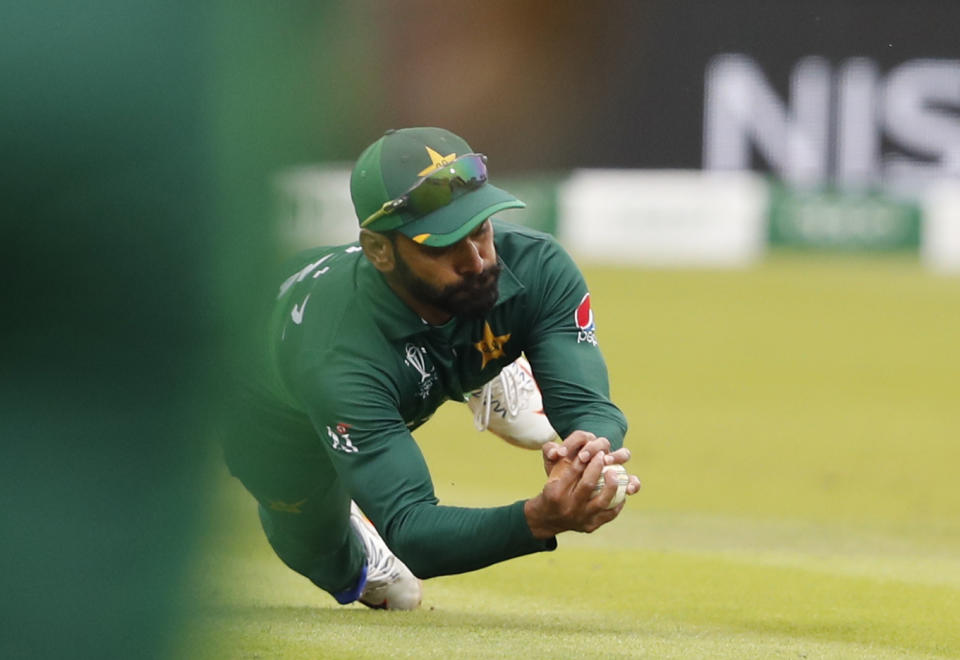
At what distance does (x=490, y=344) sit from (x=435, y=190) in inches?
23.6

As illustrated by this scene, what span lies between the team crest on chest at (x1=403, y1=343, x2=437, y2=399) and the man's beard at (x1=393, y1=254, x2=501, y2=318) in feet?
0.52

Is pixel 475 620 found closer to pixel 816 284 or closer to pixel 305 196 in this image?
pixel 305 196

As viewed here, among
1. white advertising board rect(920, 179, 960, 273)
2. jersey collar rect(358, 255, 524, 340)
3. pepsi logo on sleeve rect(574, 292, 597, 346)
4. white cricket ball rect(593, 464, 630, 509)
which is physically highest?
jersey collar rect(358, 255, 524, 340)

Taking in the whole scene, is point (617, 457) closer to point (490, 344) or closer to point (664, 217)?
point (490, 344)

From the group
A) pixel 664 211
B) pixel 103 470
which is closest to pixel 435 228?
pixel 103 470

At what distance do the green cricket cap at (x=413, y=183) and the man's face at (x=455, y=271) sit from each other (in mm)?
70

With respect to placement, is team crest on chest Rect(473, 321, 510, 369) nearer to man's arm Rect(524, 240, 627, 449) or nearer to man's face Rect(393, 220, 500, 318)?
man's arm Rect(524, 240, 627, 449)

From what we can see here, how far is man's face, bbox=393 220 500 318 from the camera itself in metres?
3.95

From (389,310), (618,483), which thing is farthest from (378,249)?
(618,483)

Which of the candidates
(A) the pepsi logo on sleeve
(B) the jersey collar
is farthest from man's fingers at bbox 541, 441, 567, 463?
(A) the pepsi logo on sleeve

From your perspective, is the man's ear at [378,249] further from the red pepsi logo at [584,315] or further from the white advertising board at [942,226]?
the white advertising board at [942,226]

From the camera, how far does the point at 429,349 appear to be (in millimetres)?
4184

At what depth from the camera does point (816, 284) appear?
73.5 ft

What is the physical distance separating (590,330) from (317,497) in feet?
4.08
